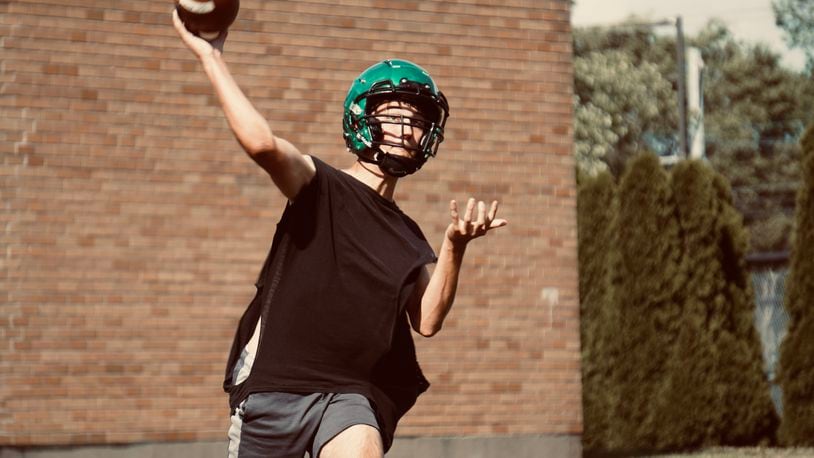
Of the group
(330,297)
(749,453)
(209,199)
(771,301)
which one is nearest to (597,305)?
(749,453)

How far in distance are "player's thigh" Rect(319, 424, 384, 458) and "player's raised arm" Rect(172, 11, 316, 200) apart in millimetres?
772

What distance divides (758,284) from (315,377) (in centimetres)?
1590

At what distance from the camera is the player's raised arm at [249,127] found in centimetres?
356

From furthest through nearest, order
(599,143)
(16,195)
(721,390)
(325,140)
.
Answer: (599,143)
(721,390)
(325,140)
(16,195)

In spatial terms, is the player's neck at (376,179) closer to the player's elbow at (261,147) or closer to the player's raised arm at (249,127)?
the player's raised arm at (249,127)

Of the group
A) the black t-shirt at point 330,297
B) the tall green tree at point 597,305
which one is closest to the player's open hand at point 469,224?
the black t-shirt at point 330,297

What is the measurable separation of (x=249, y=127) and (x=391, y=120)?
642 mm

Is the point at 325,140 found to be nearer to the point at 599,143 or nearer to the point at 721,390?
the point at 721,390

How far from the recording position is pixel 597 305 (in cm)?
1559

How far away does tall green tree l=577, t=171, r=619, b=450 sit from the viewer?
1513 centimetres

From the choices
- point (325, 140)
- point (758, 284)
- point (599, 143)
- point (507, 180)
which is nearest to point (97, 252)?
point (325, 140)

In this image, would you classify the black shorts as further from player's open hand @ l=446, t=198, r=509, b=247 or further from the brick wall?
the brick wall

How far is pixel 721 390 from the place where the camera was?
14.2m

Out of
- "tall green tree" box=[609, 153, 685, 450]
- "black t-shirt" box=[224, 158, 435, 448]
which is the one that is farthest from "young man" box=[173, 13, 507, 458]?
"tall green tree" box=[609, 153, 685, 450]
